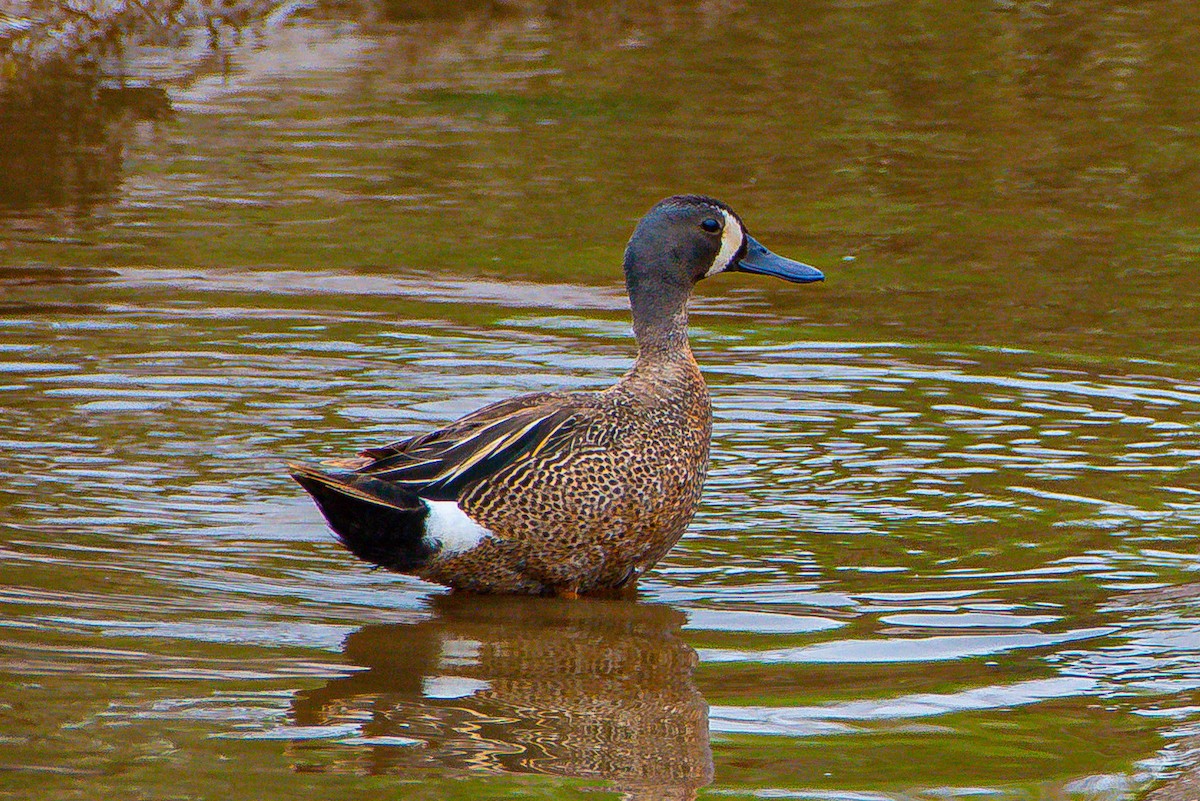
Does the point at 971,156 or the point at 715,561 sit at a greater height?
the point at 971,156

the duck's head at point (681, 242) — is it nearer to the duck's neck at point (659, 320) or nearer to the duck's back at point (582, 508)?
the duck's neck at point (659, 320)

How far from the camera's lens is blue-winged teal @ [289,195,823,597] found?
225 inches

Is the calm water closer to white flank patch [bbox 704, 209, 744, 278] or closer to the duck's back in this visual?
the duck's back

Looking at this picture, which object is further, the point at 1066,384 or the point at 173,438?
the point at 1066,384

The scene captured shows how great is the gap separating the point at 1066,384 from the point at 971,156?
4225mm

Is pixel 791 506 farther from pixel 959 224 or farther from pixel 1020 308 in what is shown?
pixel 959 224

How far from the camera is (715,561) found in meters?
6.21

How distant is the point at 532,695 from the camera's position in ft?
16.5

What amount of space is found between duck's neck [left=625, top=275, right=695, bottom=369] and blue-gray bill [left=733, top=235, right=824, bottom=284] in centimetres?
33

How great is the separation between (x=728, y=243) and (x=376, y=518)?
5.61 feet

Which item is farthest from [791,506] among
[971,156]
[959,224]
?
[971,156]

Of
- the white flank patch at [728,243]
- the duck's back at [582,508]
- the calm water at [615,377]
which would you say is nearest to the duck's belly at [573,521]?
the duck's back at [582,508]

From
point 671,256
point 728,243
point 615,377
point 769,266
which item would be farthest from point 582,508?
point 615,377

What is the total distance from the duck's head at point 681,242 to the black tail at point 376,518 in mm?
1278
